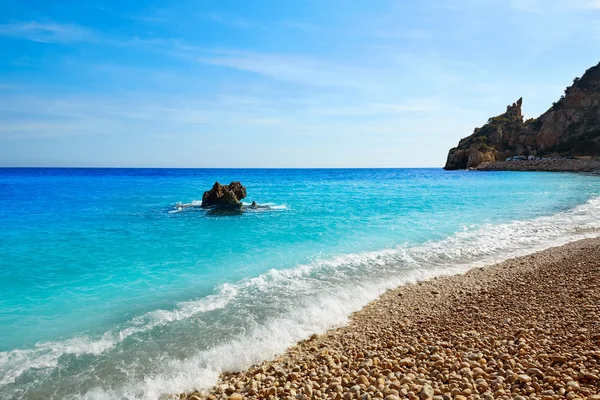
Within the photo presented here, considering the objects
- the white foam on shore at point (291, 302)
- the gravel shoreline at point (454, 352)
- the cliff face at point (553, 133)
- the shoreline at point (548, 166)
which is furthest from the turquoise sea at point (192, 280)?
the cliff face at point (553, 133)

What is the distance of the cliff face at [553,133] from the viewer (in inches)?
3812

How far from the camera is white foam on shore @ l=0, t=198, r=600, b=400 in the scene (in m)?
6.56

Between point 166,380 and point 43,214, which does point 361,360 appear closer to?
point 166,380

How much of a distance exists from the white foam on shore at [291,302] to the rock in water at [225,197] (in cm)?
1663

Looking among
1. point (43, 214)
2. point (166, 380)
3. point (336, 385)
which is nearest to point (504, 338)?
point (336, 385)

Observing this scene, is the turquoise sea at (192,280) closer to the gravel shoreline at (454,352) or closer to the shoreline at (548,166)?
the gravel shoreline at (454,352)

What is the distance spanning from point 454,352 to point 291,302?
15.6ft

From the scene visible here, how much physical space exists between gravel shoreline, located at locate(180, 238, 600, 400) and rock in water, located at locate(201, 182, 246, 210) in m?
20.9

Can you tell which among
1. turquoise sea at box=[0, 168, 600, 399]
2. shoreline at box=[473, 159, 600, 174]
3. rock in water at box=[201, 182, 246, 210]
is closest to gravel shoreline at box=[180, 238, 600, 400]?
turquoise sea at box=[0, 168, 600, 399]

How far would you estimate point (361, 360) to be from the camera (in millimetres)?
6363

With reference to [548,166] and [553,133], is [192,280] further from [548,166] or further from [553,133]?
[553,133]

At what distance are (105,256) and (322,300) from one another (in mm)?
10253

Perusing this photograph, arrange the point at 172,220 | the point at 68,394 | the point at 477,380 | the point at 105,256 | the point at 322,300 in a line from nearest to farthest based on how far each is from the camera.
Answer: the point at 477,380
the point at 68,394
the point at 322,300
the point at 105,256
the point at 172,220

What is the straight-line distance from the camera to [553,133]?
336 ft
